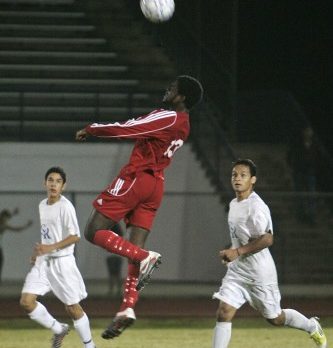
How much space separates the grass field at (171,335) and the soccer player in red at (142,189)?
2.83 m

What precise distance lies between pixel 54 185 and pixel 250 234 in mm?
2094

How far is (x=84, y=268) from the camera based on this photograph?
64.7 feet

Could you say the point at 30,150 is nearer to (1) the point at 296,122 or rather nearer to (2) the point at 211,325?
(1) the point at 296,122

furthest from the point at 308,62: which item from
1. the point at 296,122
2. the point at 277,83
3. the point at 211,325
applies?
the point at 211,325

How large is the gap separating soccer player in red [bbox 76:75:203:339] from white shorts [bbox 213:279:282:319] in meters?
0.94

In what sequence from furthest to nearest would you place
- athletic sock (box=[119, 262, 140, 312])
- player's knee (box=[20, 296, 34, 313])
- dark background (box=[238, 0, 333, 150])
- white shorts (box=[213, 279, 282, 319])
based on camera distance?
dark background (box=[238, 0, 333, 150])
player's knee (box=[20, 296, 34, 313])
white shorts (box=[213, 279, 282, 319])
athletic sock (box=[119, 262, 140, 312])

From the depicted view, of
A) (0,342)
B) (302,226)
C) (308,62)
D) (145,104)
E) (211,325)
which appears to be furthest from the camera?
(308,62)

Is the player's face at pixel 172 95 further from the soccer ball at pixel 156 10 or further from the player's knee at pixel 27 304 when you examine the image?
the player's knee at pixel 27 304

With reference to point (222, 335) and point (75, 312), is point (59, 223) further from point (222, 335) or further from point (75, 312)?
point (222, 335)

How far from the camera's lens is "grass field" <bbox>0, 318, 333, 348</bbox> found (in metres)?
13.4

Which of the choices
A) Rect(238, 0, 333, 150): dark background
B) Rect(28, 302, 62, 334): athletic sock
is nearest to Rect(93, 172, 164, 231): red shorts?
Rect(28, 302, 62, 334): athletic sock

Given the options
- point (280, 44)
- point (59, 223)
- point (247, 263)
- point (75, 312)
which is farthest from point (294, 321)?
point (280, 44)

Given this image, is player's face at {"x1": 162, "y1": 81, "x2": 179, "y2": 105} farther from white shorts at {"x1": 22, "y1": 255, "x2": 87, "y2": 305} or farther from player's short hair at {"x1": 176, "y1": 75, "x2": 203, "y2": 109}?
white shorts at {"x1": 22, "y1": 255, "x2": 87, "y2": 305}

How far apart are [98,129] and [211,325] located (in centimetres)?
632
